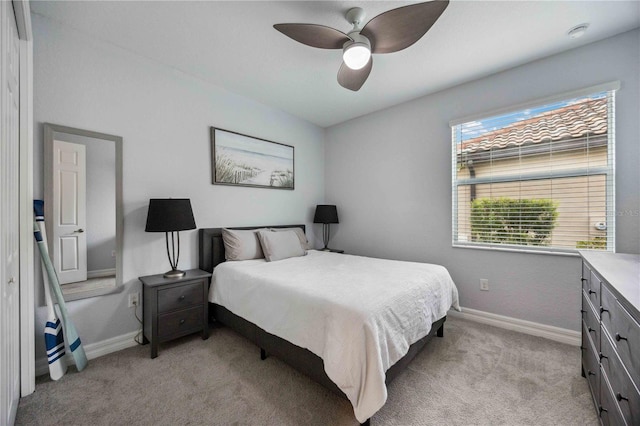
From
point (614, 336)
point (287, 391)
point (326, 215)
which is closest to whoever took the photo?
point (614, 336)

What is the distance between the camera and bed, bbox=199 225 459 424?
1.42m

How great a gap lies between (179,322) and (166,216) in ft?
3.10

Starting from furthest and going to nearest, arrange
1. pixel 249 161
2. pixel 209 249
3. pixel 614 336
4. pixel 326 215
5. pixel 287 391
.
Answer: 1. pixel 326 215
2. pixel 249 161
3. pixel 209 249
4. pixel 287 391
5. pixel 614 336

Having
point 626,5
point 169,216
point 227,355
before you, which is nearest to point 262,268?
point 227,355

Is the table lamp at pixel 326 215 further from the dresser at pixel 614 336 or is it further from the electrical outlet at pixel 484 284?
the dresser at pixel 614 336

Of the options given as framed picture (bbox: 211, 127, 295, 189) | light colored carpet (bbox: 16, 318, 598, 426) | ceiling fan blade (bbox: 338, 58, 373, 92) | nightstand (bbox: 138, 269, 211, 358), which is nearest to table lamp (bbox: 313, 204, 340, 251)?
framed picture (bbox: 211, 127, 295, 189)

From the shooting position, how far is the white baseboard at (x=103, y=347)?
76.7 inches

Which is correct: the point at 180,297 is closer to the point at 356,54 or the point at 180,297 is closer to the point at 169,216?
the point at 169,216

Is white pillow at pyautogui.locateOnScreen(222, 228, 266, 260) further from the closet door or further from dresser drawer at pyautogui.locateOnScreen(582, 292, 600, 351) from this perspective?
dresser drawer at pyautogui.locateOnScreen(582, 292, 600, 351)

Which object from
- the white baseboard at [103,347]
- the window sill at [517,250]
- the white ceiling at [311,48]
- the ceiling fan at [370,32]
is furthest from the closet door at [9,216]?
the window sill at [517,250]

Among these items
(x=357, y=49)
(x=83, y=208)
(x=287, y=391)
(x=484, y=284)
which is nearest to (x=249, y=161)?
(x=83, y=208)

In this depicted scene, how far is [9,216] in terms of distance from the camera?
1.41m

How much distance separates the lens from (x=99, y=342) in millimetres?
2232

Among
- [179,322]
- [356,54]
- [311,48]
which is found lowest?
[179,322]
